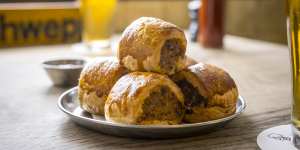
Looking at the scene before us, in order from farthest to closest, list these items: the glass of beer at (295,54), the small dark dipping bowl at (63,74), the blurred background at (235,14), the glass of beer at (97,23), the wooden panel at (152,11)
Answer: the wooden panel at (152,11) → the blurred background at (235,14) → the glass of beer at (97,23) → the small dark dipping bowl at (63,74) → the glass of beer at (295,54)

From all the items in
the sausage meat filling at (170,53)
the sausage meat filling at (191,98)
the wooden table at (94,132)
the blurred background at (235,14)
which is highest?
the sausage meat filling at (170,53)

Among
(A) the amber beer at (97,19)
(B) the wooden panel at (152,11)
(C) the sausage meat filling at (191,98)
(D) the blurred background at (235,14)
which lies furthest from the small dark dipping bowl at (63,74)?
(B) the wooden panel at (152,11)

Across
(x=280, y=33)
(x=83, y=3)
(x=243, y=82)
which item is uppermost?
(x=83, y=3)

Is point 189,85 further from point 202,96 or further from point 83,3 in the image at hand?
point 83,3

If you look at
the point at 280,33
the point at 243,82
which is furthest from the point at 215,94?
the point at 280,33

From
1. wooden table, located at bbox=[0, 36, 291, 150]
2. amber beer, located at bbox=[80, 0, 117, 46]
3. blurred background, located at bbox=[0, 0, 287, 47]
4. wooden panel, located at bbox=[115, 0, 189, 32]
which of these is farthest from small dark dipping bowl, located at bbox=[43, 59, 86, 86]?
wooden panel, located at bbox=[115, 0, 189, 32]

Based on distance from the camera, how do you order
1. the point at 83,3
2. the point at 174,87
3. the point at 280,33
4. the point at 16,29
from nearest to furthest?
1. the point at 174,87
2. the point at 83,3
3. the point at 16,29
4. the point at 280,33

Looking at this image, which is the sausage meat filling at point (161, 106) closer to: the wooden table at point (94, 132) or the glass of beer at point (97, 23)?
the wooden table at point (94, 132)

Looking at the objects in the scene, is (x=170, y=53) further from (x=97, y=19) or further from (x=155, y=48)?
(x=97, y=19)
